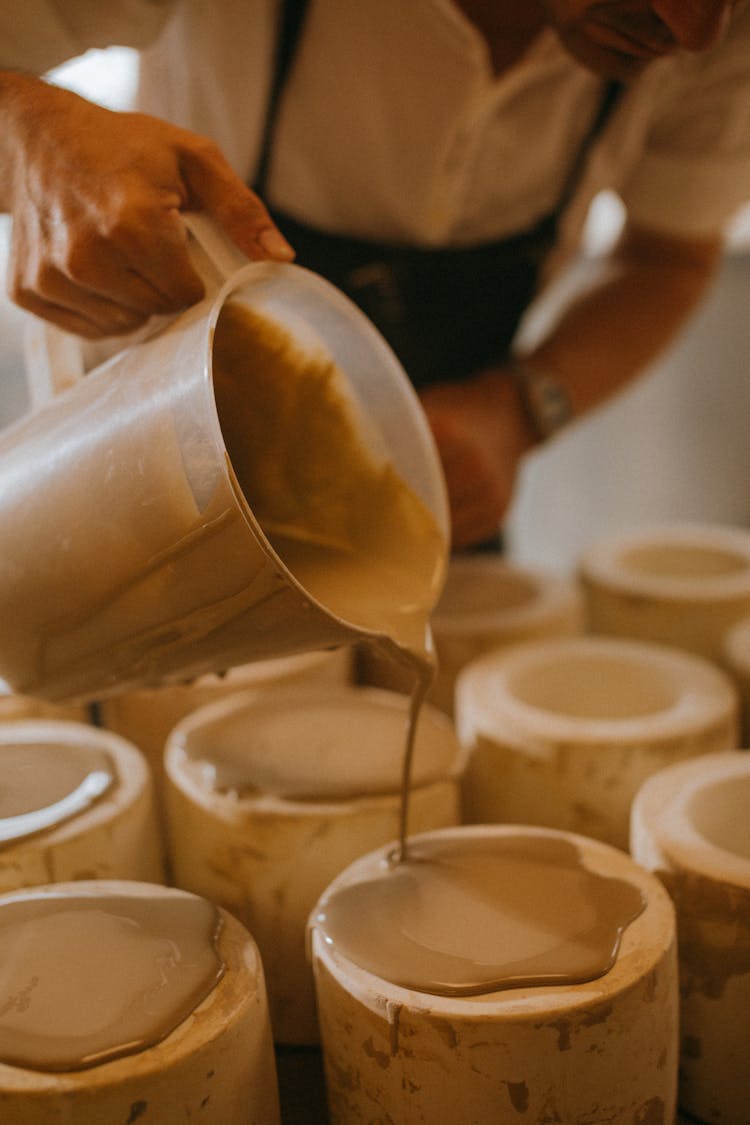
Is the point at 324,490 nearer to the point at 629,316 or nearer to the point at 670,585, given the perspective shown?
the point at 670,585

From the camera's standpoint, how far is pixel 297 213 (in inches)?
49.1

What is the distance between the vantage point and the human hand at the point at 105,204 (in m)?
0.68

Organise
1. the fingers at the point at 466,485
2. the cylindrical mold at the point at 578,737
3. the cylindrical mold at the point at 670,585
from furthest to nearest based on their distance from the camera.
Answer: the cylindrical mold at the point at 670,585, the fingers at the point at 466,485, the cylindrical mold at the point at 578,737

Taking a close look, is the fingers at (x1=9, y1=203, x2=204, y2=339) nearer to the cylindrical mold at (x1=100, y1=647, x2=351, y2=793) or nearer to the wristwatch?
the cylindrical mold at (x1=100, y1=647, x2=351, y2=793)

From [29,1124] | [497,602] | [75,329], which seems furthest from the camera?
[497,602]

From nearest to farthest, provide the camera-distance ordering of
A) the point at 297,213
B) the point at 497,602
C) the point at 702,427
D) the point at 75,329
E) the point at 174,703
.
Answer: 1. the point at 75,329
2. the point at 174,703
3. the point at 297,213
4. the point at 497,602
5. the point at 702,427

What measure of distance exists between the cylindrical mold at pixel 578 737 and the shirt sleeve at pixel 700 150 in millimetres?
631

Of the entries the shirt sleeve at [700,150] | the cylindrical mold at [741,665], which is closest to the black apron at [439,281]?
the shirt sleeve at [700,150]

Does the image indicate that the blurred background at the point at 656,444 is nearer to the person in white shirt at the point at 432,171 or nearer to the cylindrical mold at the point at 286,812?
the person in white shirt at the point at 432,171

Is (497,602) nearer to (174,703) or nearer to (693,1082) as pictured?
(174,703)

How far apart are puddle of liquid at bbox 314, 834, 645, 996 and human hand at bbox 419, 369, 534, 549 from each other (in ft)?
1.62

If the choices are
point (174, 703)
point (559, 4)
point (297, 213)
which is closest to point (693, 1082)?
point (174, 703)

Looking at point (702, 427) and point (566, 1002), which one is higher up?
point (566, 1002)

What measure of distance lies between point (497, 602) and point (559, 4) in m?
0.74
